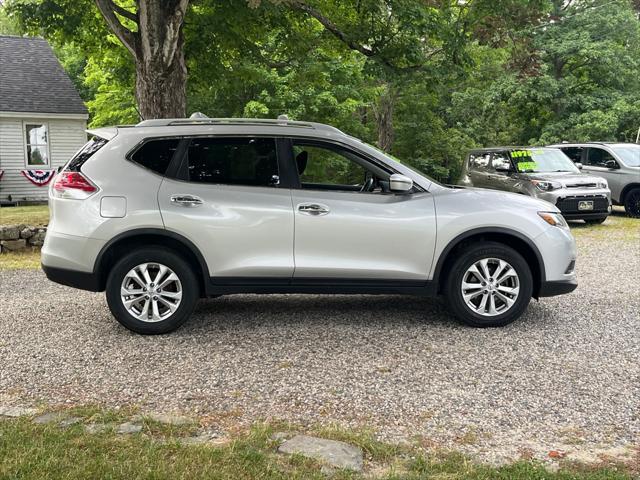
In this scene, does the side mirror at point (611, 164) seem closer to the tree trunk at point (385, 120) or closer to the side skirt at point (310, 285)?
the side skirt at point (310, 285)

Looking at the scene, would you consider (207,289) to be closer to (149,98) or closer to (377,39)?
(149,98)

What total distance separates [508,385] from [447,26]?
9.23 metres

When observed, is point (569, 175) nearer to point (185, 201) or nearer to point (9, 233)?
point (185, 201)

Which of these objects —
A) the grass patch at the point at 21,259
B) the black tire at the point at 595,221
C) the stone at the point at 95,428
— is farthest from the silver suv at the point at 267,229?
the black tire at the point at 595,221

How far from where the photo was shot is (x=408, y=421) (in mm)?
3654

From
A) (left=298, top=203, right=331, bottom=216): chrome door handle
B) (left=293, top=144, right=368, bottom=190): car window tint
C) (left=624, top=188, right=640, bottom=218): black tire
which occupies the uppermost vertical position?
(left=293, top=144, right=368, bottom=190): car window tint

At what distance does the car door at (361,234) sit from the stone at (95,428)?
228cm

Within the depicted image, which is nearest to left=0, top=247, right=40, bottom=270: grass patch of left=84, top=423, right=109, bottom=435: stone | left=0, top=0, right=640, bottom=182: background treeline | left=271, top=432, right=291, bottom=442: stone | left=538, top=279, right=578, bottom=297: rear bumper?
left=0, top=0, right=640, bottom=182: background treeline

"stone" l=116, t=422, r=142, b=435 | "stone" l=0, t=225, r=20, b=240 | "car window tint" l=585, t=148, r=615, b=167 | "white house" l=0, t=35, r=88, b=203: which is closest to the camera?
"stone" l=116, t=422, r=142, b=435

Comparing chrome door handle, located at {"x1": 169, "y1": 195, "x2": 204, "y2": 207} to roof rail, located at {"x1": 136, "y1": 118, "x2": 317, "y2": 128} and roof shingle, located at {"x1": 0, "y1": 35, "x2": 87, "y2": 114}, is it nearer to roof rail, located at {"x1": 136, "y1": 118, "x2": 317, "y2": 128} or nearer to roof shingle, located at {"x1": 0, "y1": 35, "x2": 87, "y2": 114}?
roof rail, located at {"x1": 136, "y1": 118, "x2": 317, "y2": 128}

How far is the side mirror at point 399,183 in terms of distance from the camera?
5.33 metres

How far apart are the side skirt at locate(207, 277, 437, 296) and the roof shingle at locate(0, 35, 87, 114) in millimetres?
17566

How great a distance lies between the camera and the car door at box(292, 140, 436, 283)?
5367 millimetres

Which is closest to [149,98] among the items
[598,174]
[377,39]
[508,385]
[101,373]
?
[377,39]
